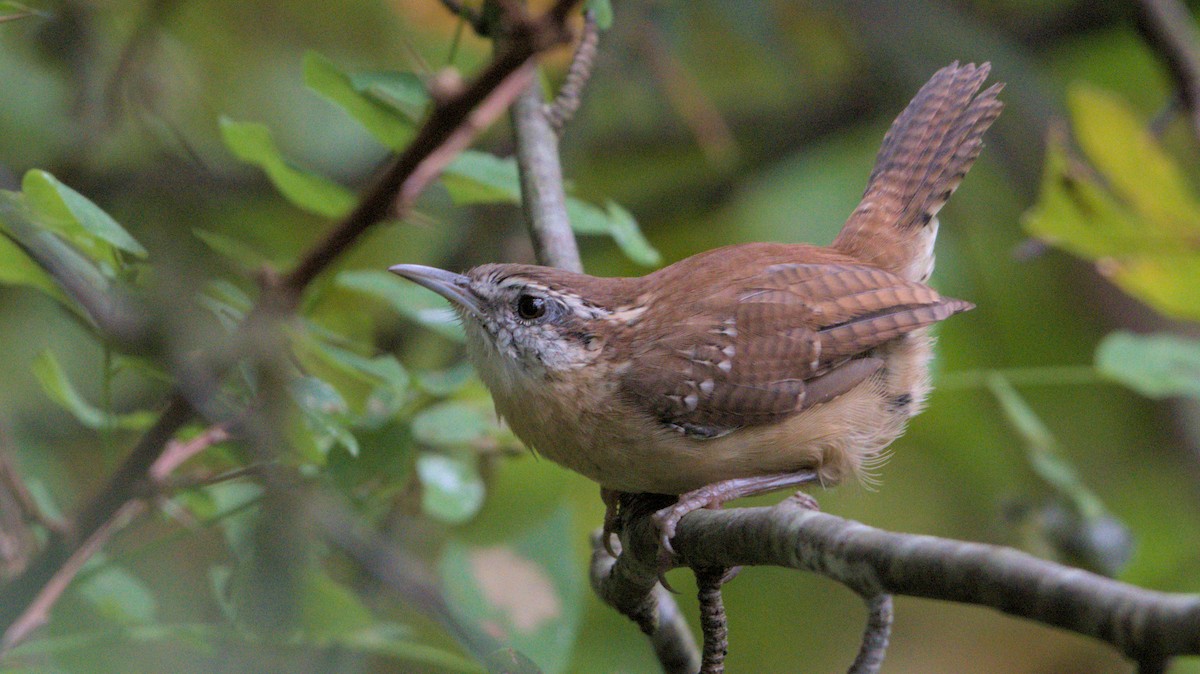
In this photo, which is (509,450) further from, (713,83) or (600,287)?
(713,83)

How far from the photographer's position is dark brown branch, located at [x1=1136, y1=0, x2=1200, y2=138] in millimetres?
3566

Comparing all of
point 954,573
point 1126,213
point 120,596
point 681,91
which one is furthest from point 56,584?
point 681,91

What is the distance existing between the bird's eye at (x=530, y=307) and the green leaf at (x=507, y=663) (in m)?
1.20

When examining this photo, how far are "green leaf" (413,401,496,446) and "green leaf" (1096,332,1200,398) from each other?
182 cm

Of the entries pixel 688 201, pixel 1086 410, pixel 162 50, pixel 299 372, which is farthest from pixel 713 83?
pixel 299 372

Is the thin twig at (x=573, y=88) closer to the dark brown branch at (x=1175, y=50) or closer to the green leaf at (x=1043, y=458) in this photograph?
the green leaf at (x=1043, y=458)

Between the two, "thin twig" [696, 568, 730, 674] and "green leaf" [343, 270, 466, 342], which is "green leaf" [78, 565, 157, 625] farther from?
"thin twig" [696, 568, 730, 674]

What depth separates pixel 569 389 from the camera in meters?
2.59

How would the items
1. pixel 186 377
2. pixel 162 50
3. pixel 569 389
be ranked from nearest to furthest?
pixel 186 377, pixel 569 389, pixel 162 50

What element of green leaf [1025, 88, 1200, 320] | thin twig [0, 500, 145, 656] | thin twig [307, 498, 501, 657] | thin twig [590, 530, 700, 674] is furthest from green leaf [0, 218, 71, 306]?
green leaf [1025, 88, 1200, 320]

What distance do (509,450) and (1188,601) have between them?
6.42 ft

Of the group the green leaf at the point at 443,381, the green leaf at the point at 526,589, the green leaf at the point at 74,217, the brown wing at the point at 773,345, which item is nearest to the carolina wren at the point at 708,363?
the brown wing at the point at 773,345

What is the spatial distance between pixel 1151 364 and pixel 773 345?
1.30 m

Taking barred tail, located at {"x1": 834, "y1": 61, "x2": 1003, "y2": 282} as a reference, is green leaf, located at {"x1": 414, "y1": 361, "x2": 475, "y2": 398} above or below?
below
